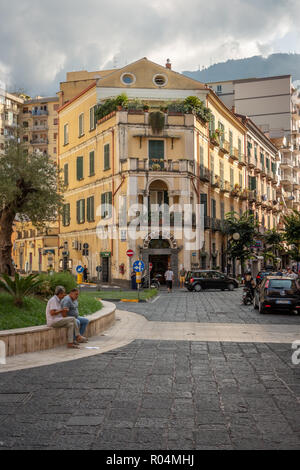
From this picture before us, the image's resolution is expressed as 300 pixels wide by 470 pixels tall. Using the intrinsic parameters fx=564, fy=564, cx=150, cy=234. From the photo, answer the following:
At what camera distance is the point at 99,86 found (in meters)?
43.6

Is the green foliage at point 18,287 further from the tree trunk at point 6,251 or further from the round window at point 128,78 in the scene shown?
the round window at point 128,78

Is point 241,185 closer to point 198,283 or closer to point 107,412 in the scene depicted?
point 198,283

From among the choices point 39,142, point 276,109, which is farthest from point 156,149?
point 39,142

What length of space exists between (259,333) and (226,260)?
36448 millimetres

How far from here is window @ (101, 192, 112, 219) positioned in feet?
138

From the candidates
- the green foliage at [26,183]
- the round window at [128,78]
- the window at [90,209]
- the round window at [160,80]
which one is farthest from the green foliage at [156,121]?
the green foliage at [26,183]

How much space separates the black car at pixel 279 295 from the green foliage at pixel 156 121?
2266cm

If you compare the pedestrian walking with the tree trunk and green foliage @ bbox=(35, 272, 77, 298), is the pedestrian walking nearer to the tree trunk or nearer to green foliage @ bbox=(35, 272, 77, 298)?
the tree trunk

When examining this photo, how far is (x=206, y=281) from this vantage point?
36.6 meters

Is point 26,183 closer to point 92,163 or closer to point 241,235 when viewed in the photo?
point 92,163

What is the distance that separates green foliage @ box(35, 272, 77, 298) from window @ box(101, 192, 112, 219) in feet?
85.0

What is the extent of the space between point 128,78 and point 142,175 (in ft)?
29.0

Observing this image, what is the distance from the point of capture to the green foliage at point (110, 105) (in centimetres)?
4131

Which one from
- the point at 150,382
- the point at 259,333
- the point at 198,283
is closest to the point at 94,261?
the point at 198,283
